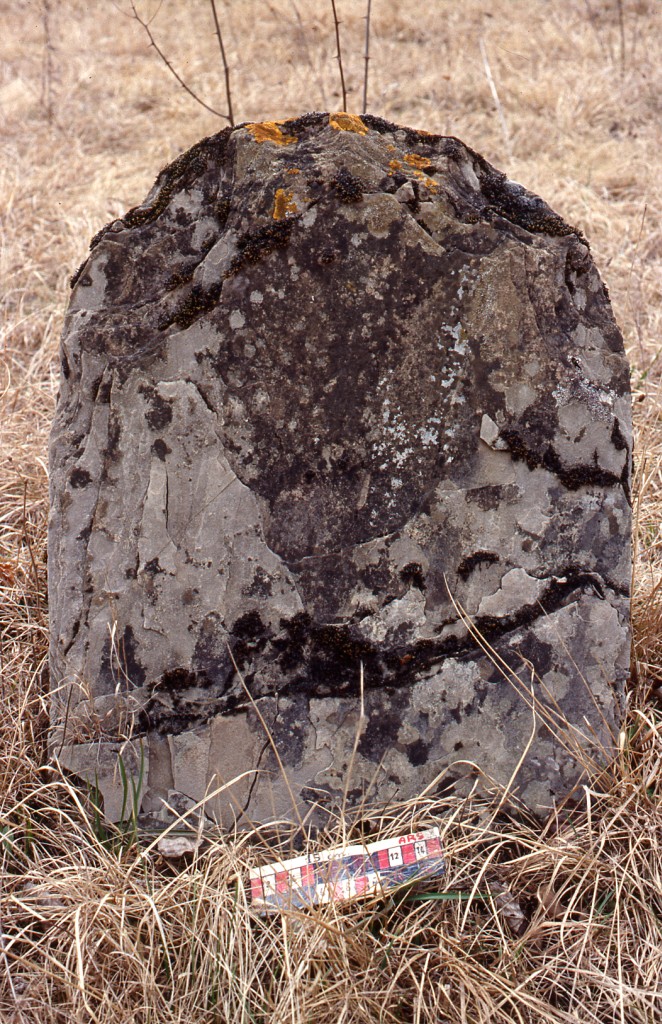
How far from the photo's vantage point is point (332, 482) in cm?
169

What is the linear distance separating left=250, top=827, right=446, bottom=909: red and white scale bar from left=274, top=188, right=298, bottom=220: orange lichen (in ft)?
3.82

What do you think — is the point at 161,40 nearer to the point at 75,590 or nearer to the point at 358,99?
the point at 358,99

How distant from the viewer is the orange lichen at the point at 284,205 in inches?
64.2

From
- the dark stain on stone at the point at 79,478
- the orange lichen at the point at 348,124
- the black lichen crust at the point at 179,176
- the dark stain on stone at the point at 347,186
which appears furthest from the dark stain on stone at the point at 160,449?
the orange lichen at the point at 348,124

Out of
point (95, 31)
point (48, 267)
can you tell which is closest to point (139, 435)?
point (48, 267)

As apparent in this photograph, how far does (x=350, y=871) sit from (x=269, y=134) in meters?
1.41

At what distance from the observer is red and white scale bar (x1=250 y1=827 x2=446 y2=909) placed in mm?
1533

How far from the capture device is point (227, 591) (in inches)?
66.5

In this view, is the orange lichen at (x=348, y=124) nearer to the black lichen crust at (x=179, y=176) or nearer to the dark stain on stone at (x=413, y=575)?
the black lichen crust at (x=179, y=176)

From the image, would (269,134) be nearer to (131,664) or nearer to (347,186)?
(347,186)

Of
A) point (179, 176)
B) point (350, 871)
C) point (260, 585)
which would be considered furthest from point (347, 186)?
point (350, 871)

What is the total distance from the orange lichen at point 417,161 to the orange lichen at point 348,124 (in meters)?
0.10

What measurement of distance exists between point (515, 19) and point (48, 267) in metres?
4.30

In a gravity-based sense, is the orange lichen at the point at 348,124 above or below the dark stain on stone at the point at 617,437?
above
